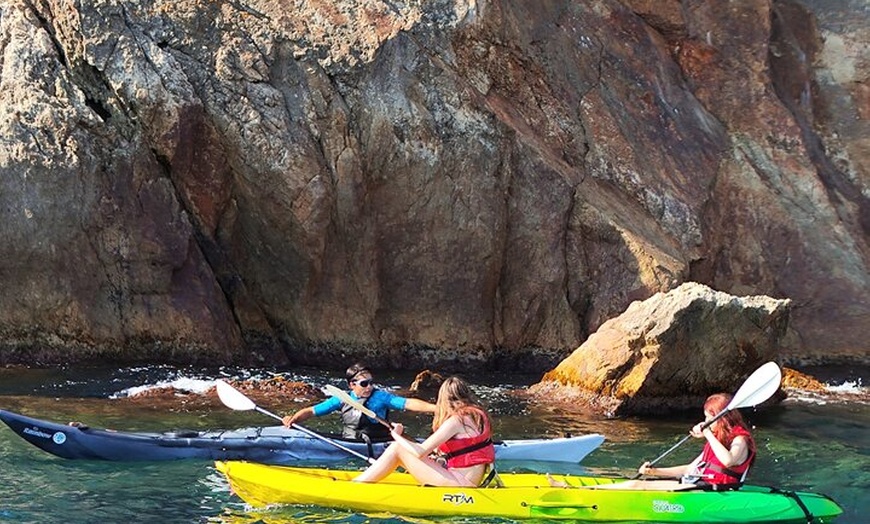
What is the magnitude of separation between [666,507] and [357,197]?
9.63m

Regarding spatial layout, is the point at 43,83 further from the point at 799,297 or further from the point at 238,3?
the point at 799,297

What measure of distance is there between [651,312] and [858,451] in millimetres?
2797

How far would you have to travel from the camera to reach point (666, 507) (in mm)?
8836

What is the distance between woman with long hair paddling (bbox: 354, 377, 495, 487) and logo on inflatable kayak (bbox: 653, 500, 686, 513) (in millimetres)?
1262

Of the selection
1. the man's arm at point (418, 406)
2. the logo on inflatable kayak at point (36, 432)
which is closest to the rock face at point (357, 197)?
the logo on inflatable kayak at point (36, 432)

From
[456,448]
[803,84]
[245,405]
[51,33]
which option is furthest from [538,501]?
[803,84]

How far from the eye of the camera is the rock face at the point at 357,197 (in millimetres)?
16203

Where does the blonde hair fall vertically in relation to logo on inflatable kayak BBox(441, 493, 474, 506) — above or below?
above

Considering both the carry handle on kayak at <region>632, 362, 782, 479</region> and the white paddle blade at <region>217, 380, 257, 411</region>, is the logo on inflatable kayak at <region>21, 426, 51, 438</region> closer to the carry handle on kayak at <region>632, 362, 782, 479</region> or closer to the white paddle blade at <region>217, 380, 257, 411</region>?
the white paddle blade at <region>217, 380, 257, 411</region>

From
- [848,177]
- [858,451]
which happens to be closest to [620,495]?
[858,451]

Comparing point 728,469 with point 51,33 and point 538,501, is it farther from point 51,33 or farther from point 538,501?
point 51,33

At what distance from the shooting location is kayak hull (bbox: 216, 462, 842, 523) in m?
8.80

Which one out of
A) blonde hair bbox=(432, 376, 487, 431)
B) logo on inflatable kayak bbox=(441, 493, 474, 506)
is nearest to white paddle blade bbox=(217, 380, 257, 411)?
blonde hair bbox=(432, 376, 487, 431)

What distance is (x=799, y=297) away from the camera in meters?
20.8
